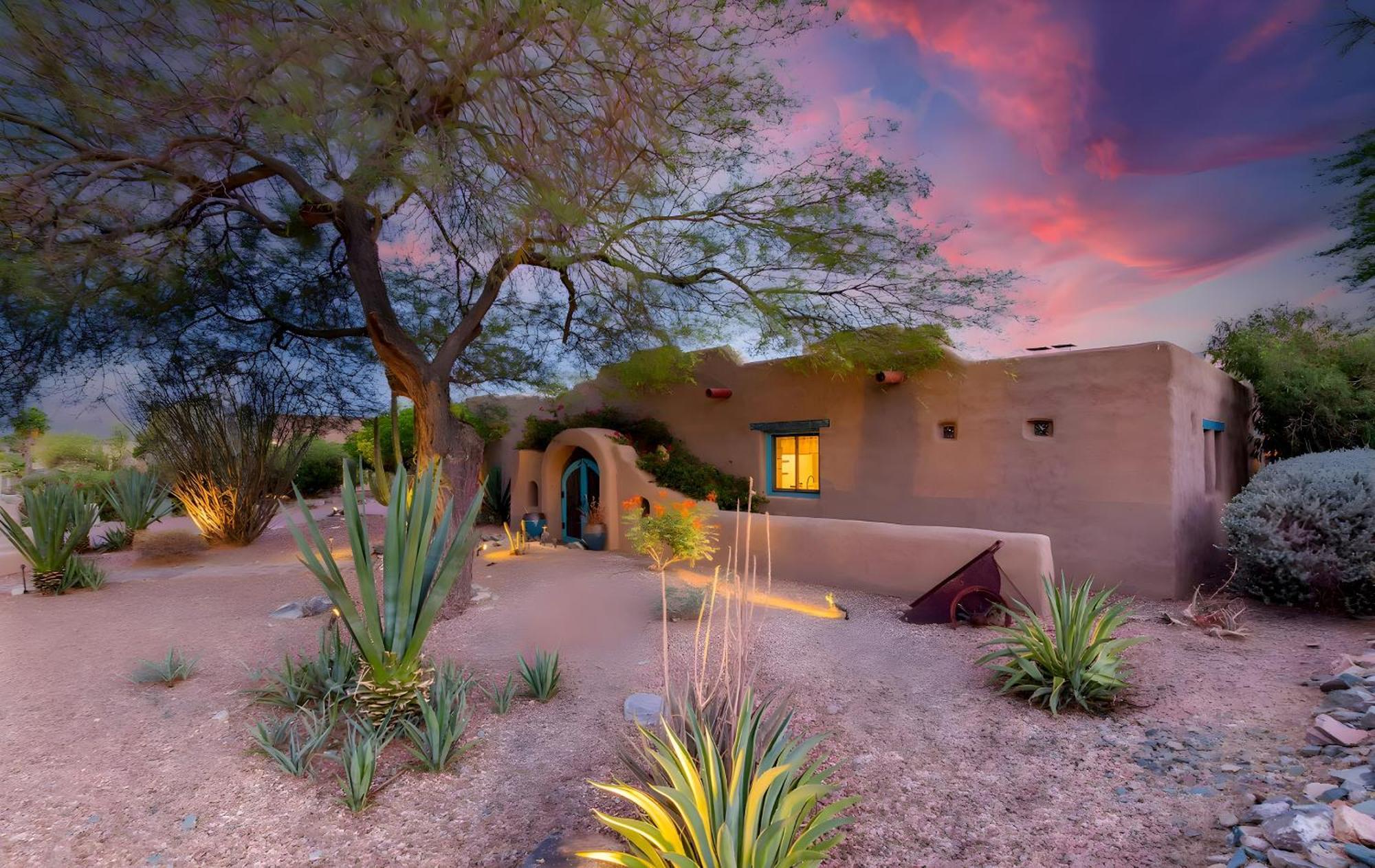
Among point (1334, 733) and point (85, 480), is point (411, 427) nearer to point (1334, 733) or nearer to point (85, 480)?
point (85, 480)

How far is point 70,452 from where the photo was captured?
21234mm

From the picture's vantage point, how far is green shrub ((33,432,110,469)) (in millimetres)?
20125

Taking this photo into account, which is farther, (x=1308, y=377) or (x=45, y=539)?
(x=1308, y=377)

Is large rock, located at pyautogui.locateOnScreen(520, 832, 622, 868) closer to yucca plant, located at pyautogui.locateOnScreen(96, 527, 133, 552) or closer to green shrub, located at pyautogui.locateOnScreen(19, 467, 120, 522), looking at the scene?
yucca plant, located at pyautogui.locateOnScreen(96, 527, 133, 552)

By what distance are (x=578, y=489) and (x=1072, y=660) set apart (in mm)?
8427

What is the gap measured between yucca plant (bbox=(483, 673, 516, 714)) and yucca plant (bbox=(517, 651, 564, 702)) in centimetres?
11

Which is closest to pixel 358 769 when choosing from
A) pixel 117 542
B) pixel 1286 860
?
pixel 1286 860

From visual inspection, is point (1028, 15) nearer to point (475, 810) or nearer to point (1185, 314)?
point (1185, 314)

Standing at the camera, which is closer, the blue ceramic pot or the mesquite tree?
the mesquite tree

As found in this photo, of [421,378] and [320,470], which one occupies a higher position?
[421,378]

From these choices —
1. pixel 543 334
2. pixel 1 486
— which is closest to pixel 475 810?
pixel 543 334

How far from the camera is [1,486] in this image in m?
16.9

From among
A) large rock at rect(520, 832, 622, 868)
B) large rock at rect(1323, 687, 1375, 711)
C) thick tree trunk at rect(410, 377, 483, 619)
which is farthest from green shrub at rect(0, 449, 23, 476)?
large rock at rect(1323, 687, 1375, 711)

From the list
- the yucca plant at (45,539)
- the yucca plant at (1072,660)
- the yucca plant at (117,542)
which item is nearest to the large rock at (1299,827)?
the yucca plant at (1072,660)
